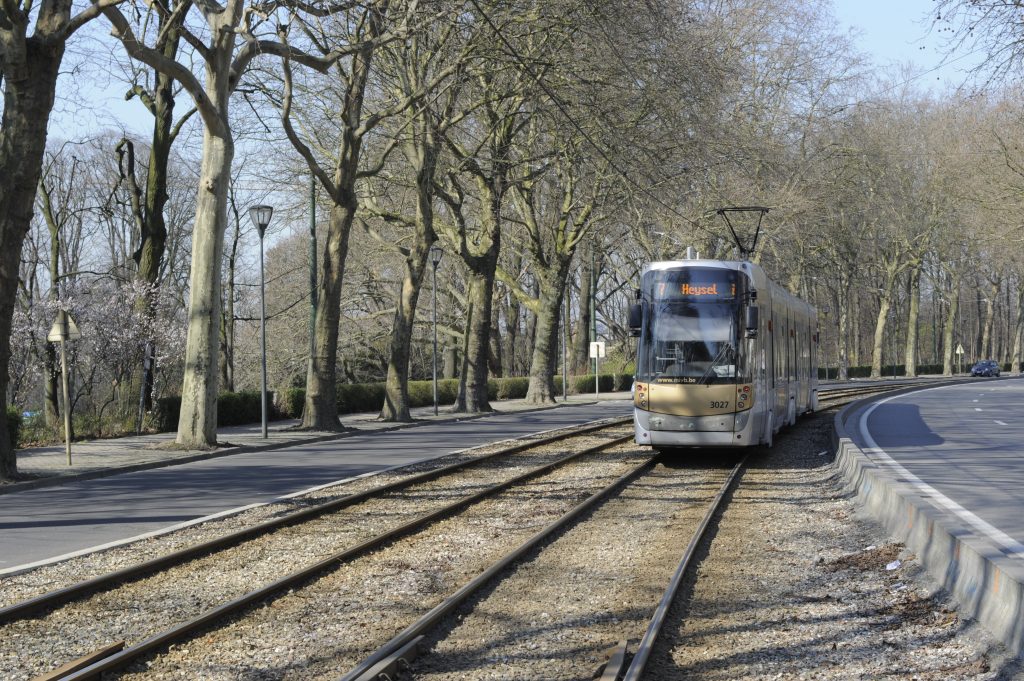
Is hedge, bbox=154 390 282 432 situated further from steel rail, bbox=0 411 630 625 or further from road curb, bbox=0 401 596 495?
steel rail, bbox=0 411 630 625

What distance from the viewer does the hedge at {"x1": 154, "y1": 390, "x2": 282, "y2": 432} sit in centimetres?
2916

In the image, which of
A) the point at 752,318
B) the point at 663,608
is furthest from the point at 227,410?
the point at 663,608

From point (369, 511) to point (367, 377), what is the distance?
43.7 m

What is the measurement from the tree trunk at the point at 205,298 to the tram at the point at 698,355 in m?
8.53

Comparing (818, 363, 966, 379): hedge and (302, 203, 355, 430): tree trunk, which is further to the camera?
Result: (818, 363, 966, 379): hedge

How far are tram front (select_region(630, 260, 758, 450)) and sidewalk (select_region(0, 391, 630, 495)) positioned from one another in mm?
8513

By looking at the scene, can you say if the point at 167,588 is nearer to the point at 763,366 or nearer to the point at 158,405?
the point at 763,366

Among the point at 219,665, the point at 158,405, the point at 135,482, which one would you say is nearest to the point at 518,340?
the point at 158,405

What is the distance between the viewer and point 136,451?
Result: 2267 cm

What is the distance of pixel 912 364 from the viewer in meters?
87.4

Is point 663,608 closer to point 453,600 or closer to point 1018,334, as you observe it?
point 453,600

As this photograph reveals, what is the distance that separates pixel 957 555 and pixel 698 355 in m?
10.6

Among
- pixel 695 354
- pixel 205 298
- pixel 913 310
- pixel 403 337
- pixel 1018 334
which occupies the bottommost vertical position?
pixel 695 354

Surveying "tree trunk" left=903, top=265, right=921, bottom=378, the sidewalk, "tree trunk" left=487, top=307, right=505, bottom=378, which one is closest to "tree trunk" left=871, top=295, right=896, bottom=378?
"tree trunk" left=903, top=265, right=921, bottom=378
